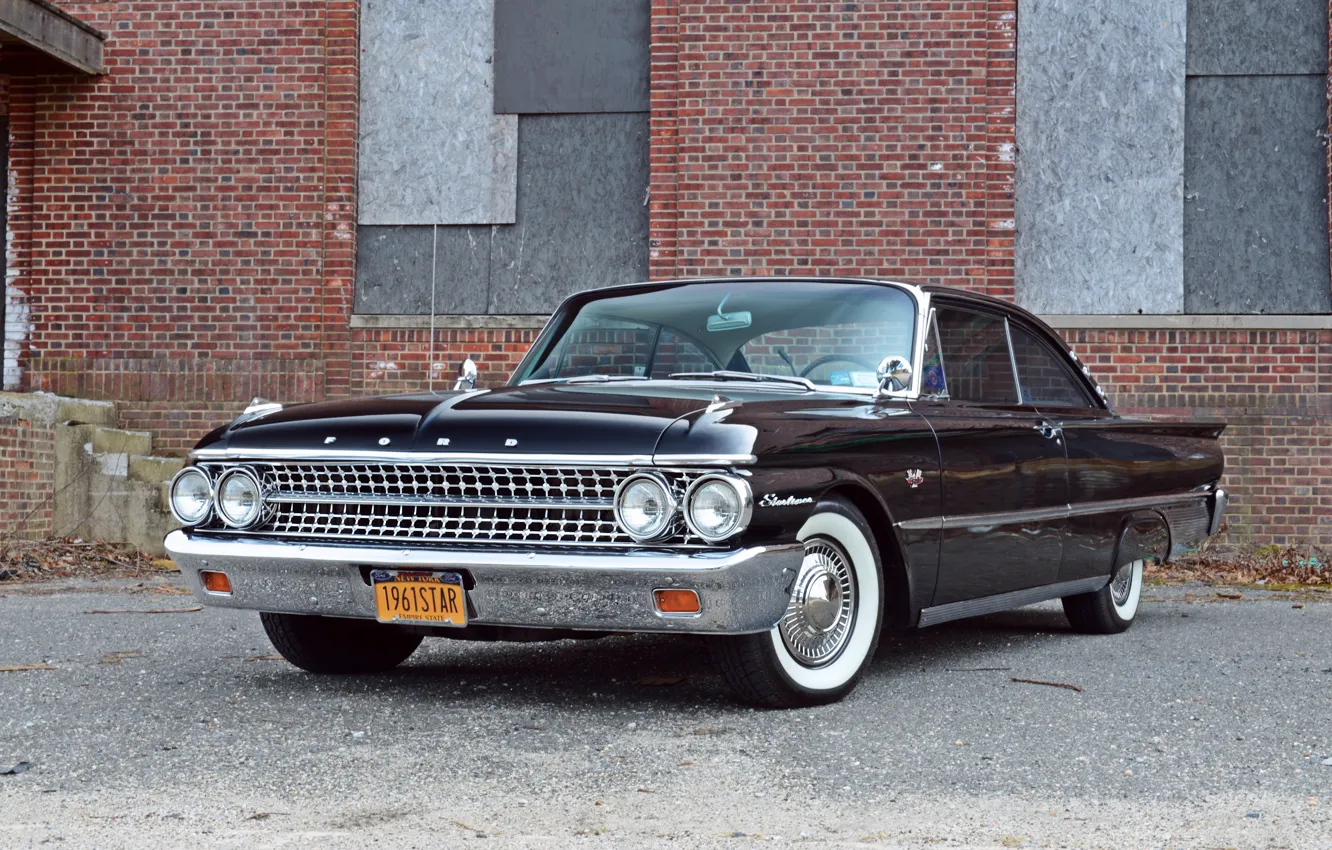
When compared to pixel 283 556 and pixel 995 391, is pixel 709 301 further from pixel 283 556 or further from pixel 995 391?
pixel 283 556

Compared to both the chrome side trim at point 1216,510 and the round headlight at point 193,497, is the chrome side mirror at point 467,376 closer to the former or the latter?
the round headlight at point 193,497

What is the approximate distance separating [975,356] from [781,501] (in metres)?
1.92

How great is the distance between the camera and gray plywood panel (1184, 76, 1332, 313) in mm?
11367

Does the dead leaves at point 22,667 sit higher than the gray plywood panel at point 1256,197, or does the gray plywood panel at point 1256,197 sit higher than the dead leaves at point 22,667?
the gray plywood panel at point 1256,197

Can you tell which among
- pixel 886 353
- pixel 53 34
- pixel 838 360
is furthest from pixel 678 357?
pixel 53 34

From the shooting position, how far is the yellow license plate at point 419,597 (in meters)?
4.61

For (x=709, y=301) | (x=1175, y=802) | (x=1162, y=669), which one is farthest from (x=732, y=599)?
(x=1162, y=669)

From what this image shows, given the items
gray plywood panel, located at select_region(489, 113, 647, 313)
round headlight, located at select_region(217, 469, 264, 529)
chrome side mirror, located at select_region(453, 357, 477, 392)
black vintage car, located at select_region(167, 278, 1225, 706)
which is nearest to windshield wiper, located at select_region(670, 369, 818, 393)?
black vintage car, located at select_region(167, 278, 1225, 706)

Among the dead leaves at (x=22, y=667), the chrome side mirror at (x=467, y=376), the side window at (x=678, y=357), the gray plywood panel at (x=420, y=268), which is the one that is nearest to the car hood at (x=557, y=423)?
the side window at (x=678, y=357)

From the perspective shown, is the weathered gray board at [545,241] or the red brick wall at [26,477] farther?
the weathered gray board at [545,241]

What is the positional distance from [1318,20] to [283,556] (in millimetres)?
9604

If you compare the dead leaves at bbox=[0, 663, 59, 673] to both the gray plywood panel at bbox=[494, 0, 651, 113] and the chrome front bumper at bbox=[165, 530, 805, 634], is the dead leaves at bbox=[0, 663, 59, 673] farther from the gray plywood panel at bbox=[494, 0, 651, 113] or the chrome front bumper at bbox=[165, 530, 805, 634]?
the gray plywood panel at bbox=[494, 0, 651, 113]

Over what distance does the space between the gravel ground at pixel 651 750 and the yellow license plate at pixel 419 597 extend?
0.33 meters

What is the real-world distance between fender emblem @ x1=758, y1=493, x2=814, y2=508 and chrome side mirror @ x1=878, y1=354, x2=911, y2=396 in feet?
3.11
